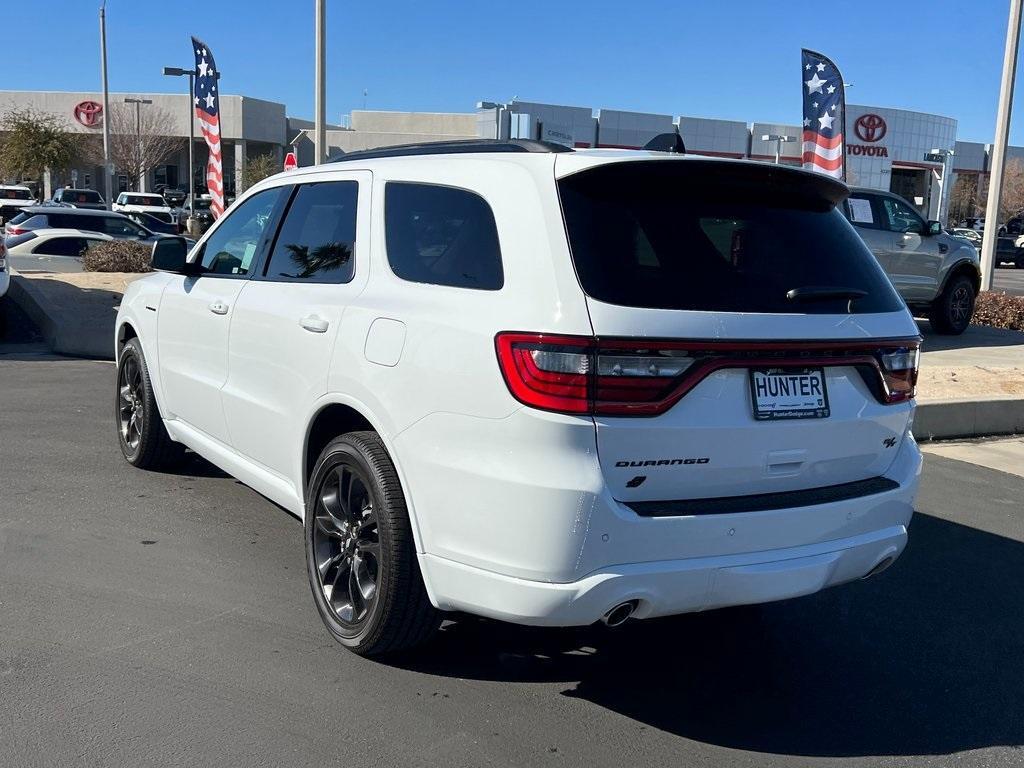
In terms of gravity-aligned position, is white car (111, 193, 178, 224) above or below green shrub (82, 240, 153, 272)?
above

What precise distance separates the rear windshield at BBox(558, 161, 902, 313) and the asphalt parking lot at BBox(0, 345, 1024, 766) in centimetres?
148

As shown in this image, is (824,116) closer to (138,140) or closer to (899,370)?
(899,370)

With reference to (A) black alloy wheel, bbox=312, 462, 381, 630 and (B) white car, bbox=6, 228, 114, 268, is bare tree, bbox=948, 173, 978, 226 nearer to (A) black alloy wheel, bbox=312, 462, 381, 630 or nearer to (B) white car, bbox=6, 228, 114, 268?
(B) white car, bbox=6, 228, 114, 268

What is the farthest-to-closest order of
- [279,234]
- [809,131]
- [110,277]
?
[110,277] < [809,131] < [279,234]

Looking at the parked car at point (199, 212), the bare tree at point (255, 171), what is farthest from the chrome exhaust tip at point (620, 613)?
the bare tree at point (255, 171)

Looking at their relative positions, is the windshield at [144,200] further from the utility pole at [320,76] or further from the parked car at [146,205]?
the utility pole at [320,76]

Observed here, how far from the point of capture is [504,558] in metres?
3.26

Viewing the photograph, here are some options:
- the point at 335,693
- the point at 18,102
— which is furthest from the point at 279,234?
the point at 18,102

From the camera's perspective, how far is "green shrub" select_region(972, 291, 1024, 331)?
16.7m

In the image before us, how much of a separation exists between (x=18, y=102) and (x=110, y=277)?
4810 cm

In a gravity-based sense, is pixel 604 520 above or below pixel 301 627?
above

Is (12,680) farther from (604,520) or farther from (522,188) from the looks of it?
(522,188)

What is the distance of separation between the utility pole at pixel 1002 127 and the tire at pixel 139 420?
1561cm

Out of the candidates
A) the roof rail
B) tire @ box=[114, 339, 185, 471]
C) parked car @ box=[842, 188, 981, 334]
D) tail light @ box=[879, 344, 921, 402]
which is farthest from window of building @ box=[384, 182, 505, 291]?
parked car @ box=[842, 188, 981, 334]
